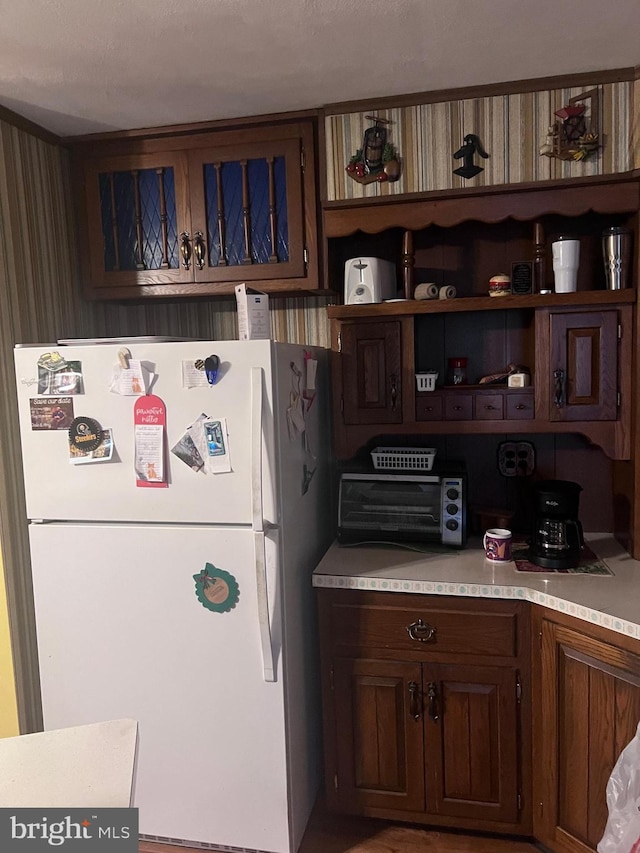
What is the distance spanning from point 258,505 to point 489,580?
0.73 meters

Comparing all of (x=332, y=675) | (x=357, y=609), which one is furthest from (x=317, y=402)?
(x=332, y=675)

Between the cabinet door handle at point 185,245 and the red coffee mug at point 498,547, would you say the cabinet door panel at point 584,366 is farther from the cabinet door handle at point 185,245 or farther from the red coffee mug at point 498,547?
the cabinet door handle at point 185,245

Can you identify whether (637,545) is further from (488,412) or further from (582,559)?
(488,412)

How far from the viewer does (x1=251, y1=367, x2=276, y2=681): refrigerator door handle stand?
68.0 inches

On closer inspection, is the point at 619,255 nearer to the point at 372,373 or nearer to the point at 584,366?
the point at 584,366

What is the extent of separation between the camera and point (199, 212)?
2305mm

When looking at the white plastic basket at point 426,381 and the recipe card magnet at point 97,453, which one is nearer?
the recipe card magnet at point 97,453

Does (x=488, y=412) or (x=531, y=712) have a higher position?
(x=488, y=412)

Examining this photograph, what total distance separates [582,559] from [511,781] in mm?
705

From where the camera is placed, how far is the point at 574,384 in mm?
2047

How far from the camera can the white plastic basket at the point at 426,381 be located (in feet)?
7.09

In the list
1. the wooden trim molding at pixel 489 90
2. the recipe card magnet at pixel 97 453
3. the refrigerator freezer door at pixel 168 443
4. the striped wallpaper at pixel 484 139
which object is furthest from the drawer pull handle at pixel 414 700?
the wooden trim molding at pixel 489 90

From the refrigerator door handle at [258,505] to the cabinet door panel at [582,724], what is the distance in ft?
2.60

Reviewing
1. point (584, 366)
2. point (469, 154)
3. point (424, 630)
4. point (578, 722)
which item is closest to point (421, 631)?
point (424, 630)
